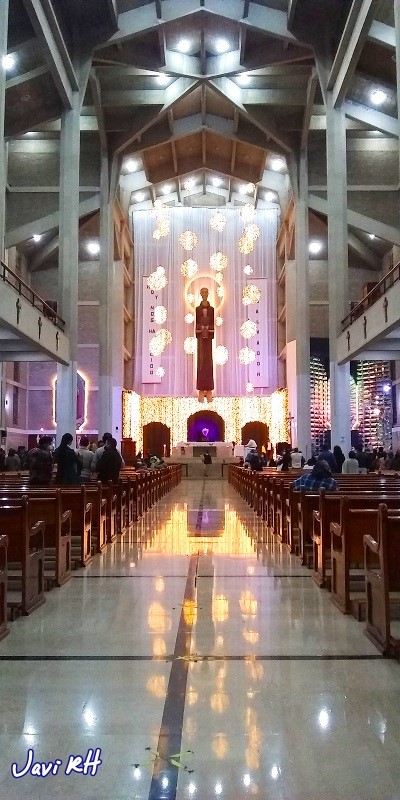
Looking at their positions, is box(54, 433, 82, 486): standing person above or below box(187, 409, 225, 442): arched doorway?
below

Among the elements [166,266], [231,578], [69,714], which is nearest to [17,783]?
[69,714]

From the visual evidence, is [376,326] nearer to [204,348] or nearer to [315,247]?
[315,247]

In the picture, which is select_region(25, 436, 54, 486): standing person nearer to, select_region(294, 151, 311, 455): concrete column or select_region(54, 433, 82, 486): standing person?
select_region(54, 433, 82, 486): standing person

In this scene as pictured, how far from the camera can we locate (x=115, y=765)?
211cm

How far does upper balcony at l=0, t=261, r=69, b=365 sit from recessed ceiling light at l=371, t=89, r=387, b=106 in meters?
11.1

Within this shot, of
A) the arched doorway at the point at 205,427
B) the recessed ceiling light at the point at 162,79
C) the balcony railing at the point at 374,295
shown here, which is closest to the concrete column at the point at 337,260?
the balcony railing at the point at 374,295

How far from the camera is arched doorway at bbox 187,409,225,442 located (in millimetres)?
31931

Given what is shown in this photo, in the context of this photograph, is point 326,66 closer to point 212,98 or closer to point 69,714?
point 212,98

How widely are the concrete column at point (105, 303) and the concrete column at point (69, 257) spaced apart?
521cm

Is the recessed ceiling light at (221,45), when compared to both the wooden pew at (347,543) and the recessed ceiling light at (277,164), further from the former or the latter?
the wooden pew at (347,543)

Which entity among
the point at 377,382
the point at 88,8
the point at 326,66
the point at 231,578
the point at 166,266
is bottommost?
the point at 231,578

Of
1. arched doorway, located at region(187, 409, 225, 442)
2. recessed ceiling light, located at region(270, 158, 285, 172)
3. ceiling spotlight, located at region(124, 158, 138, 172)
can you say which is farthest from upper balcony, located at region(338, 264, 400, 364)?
arched doorway, located at region(187, 409, 225, 442)

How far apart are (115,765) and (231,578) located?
322 centimetres

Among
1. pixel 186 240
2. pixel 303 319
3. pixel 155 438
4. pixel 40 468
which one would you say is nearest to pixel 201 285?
pixel 186 240
